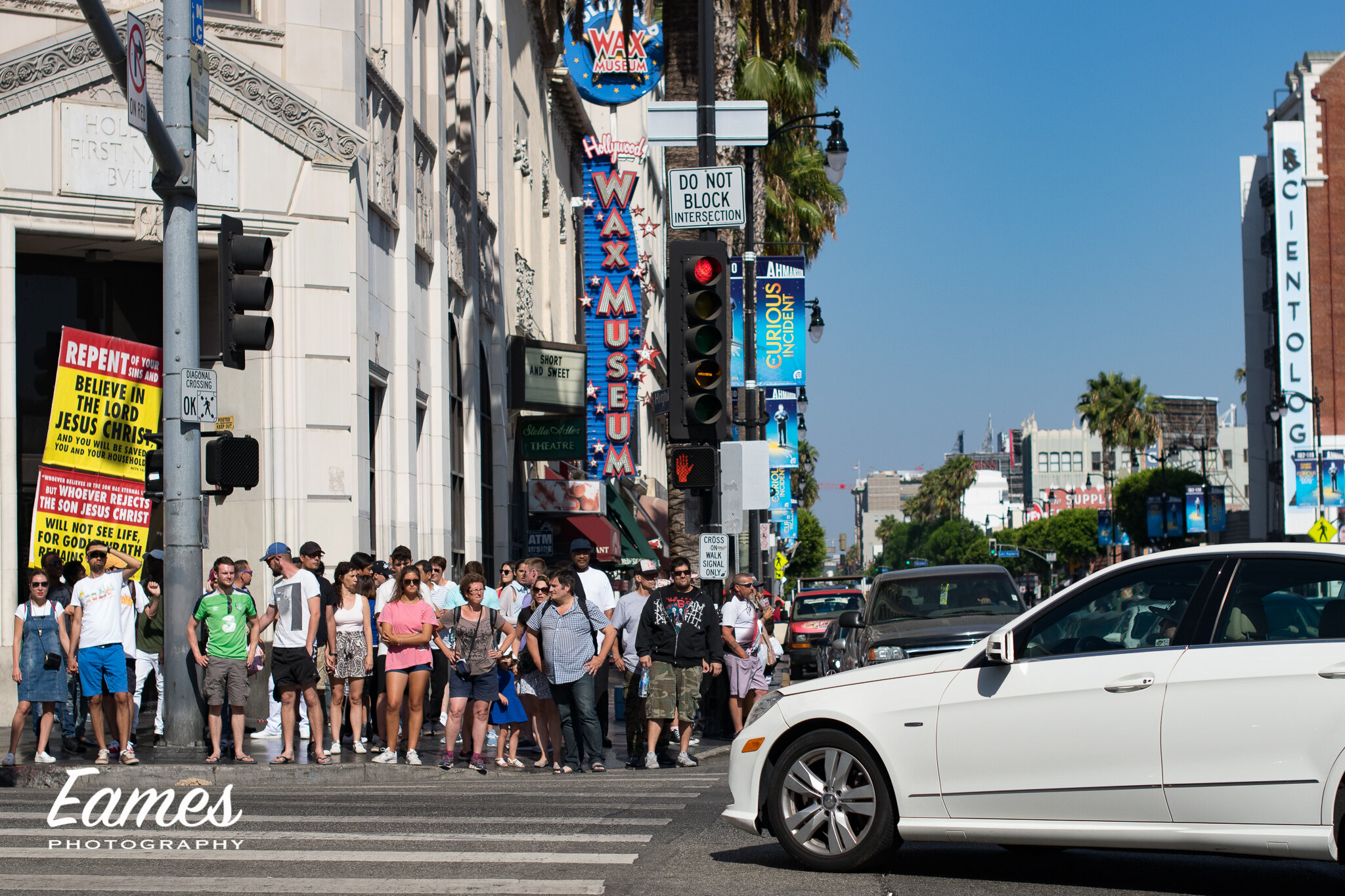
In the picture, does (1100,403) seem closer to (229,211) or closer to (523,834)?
(229,211)

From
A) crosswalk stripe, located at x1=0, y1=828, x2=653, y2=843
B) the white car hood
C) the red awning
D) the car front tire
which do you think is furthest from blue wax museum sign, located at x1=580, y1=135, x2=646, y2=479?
the car front tire

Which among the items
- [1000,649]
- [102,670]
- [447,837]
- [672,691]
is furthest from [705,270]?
[1000,649]

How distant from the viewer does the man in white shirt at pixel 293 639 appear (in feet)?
45.4

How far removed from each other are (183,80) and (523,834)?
342 inches

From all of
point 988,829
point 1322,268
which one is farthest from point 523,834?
point 1322,268

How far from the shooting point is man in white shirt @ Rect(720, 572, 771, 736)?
1619cm

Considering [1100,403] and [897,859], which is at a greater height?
[1100,403]

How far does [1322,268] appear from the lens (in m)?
79.1

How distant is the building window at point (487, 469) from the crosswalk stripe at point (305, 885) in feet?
72.5

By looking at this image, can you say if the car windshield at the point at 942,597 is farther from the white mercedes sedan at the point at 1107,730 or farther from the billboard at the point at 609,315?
the billboard at the point at 609,315

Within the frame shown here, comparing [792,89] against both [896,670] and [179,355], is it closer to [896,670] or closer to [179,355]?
[179,355]

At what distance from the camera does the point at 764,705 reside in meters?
8.19

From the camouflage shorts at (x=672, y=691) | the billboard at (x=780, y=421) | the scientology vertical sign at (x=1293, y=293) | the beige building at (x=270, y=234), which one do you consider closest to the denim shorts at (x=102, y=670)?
the camouflage shorts at (x=672, y=691)

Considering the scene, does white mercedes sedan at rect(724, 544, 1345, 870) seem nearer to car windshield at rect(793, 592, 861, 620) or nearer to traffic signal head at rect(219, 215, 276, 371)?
traffic signal head at rect(219, 215, 276, 371)
